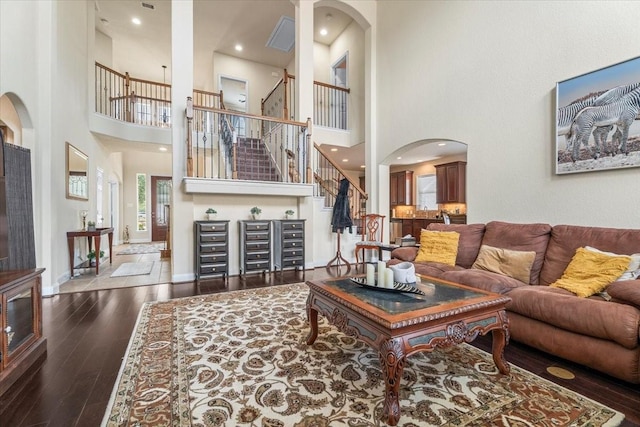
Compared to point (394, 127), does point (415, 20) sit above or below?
above

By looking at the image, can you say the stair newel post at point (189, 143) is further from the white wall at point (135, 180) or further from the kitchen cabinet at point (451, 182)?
the kitchen cabinet at point (451, 182)

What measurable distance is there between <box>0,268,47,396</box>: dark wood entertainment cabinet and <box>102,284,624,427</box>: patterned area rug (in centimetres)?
61

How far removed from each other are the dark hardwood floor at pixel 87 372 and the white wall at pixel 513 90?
1.75 meters

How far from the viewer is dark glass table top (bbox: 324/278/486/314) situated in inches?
72.2

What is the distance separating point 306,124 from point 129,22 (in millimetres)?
5665

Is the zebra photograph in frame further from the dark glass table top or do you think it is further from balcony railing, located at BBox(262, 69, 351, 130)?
balcony railing, located at BBox(262, 69, 351, 130)

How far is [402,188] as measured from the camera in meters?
9.98

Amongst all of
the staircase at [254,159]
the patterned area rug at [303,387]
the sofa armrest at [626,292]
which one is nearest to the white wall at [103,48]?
the staircase at [254,159]

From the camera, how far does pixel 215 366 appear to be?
6.86ft

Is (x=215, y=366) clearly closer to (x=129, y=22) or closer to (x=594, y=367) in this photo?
(x=594, y=367)

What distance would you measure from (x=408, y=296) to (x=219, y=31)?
27.3ft

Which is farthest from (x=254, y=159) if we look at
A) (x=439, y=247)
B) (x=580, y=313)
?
(x=580, y=313)

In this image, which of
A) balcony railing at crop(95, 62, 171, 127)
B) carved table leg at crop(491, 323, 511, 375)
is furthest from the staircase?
carved table leg at crop(491, 323, 511, 375)

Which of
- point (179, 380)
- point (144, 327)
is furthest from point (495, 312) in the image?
point (144, 327)
